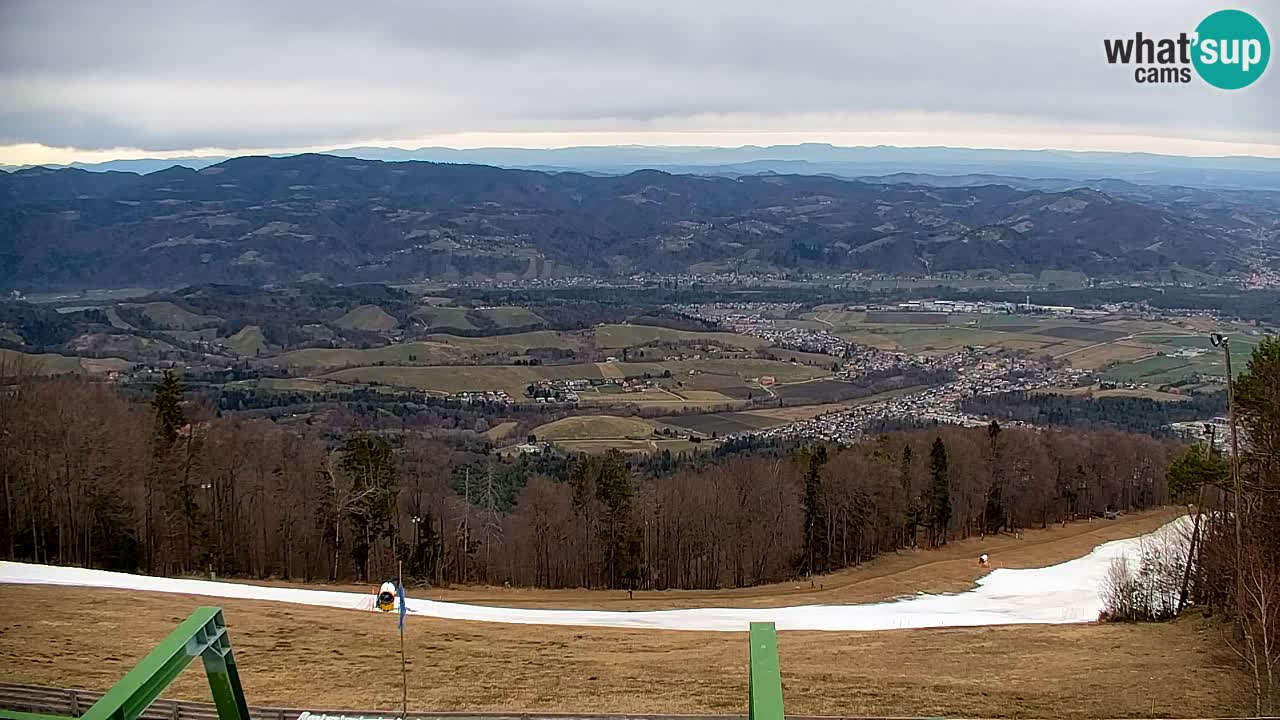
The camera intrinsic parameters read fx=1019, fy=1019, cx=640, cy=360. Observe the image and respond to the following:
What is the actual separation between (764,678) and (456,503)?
130ft

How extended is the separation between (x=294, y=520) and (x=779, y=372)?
277 feet

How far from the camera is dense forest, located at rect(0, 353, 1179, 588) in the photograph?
113 ft

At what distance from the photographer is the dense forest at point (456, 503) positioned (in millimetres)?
34406

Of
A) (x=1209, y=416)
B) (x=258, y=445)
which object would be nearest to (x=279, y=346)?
(x=258, y=445)

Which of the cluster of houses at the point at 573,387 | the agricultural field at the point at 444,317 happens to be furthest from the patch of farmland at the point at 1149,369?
→ the agricultural field at the point at 444,317

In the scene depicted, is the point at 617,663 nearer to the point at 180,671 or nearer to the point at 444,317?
the point at 180,671

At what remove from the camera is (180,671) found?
5.73 meters

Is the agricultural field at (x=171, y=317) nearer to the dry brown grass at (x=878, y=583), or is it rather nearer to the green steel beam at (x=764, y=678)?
the dry brown grass at (x=878, y=583)

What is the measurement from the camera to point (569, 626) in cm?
2639

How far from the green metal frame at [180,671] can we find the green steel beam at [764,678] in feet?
9.66

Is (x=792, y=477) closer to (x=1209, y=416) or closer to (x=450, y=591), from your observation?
(x=450, y=591)

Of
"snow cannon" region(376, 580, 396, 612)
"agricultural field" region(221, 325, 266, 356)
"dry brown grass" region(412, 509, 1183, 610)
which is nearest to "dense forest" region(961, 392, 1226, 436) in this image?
"dry brown grass" region(412, 509, 1183, 610)

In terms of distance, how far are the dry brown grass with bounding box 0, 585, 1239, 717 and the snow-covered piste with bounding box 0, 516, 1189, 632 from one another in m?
2.24

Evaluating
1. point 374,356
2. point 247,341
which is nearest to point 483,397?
point 374,356
